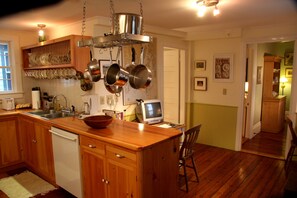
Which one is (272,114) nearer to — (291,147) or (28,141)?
(291,147)

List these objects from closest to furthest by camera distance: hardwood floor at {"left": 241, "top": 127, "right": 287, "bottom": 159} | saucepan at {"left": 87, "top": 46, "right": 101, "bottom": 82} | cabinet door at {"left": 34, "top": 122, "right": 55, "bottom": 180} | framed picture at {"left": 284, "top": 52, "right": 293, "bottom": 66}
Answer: saucepan at {"left": 87, "top": 46, "right": 101, "bottom": 82} → cabinet door at {"left": 34, "top": 122, "right": 55, "bottom": 180} → hardwood floor at {"left": 241, "top": 127, "right": 287, "bottom": 159} → framed picture at {"left": 284, "top": 52, "right": 293, "bottom": 66}

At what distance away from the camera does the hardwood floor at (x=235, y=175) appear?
287 centimetres

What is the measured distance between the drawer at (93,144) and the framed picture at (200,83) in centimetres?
303

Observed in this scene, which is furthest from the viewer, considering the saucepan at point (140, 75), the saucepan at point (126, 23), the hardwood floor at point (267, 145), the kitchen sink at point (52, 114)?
the hardwood floor at point (267, 145)

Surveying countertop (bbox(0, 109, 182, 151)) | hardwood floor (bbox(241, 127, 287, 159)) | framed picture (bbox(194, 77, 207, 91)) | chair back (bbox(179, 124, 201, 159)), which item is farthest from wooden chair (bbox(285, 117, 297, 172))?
countertop (bbox(0, 109, 182, 151))

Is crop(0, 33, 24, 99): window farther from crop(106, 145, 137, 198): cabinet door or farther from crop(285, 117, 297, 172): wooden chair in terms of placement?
crop(285, 117, 297, 172): wooden chair

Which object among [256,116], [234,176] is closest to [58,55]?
[234,176]

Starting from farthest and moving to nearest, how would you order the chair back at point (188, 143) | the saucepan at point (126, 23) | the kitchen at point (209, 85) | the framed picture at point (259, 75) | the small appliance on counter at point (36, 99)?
1. the framed picture at point (259, 75)
2. the small appliance on counter at point (36, 99)
3. the kitchen at point (209, 85)
4. the chair back at point (188, 143)
5. the saucepan at point (126, 23)

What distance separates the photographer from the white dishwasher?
2447 mm

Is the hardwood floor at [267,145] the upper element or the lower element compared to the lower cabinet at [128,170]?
lower

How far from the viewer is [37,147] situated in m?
3.19

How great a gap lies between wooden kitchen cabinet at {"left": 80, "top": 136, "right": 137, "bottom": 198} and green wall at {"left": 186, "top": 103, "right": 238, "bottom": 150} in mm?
3014

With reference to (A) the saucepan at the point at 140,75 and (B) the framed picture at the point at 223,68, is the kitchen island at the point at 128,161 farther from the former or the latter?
(B) the framed picture at the point at 223,68

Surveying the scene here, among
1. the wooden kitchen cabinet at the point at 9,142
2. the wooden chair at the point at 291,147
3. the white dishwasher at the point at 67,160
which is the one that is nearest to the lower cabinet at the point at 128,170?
the white dishwasher at the point at 67,160
